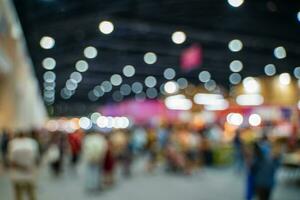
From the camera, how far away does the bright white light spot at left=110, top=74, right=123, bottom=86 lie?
42.7 metres

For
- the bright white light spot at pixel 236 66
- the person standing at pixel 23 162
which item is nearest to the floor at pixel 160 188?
the person standing at pixel 23 162

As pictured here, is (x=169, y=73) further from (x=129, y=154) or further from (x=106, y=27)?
(x=129, y=154)

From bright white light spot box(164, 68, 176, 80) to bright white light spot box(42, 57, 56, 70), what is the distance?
7601mm

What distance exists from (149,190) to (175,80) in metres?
30.1

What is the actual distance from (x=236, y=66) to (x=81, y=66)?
1009 cm

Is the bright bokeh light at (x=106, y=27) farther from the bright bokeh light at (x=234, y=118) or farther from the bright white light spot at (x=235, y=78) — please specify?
the bright white light spot at (x=235, y=78)

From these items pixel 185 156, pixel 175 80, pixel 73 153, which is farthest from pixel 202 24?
pixel 175 80

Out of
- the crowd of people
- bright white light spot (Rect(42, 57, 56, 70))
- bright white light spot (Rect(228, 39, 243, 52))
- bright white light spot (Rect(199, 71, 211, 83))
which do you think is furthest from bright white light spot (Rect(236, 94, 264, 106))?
bright white light spot (Rect(42, 57, 56, 70))

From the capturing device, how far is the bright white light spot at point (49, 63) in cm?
3062

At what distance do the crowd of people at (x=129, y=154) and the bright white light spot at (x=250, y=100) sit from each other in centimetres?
579

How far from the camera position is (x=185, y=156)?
1650 cm

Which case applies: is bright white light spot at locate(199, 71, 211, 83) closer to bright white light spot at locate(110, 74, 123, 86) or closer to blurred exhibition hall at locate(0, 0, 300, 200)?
blurred exhibition hall at locate(0, 0, 300, 200)

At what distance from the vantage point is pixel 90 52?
94.5ft

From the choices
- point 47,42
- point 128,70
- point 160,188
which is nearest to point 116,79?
point 128,70
